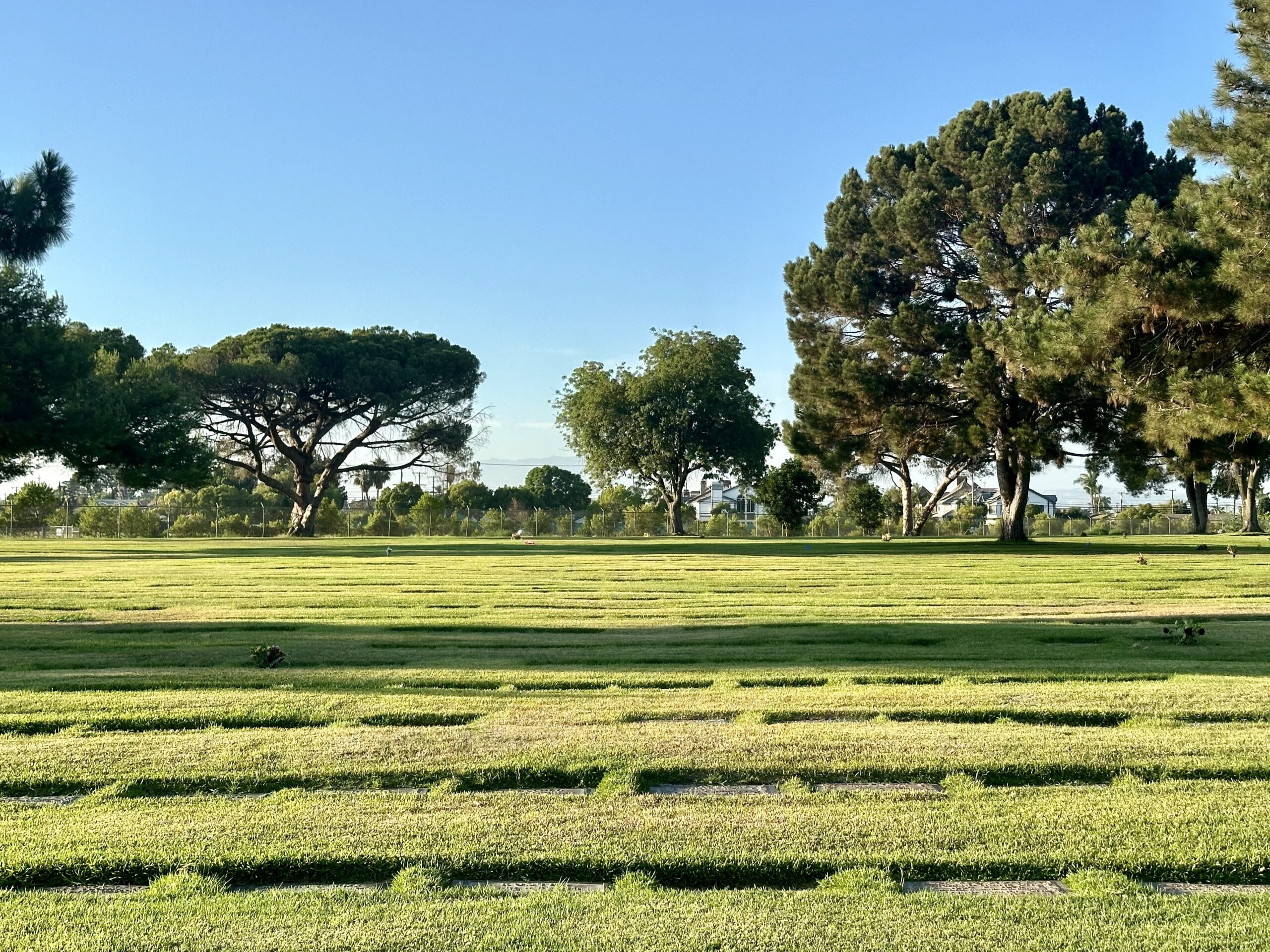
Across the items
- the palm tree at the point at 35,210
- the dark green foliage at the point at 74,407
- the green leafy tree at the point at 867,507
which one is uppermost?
the palm tree at the point at 35,210

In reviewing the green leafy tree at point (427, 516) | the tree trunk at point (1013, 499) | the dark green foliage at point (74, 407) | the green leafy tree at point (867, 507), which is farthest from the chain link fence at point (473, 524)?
the dark green foliage at point (74, 407)

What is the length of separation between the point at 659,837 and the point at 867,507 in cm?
3993

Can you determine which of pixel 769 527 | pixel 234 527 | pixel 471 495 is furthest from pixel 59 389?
pixel 471 495

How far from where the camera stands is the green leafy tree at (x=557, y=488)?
215 ft

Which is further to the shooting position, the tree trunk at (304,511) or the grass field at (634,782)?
the tree trunk at (304,511)

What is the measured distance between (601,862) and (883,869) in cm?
82

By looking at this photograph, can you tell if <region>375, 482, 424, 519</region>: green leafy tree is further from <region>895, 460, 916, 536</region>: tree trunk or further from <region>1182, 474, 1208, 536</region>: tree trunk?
<region>1182, 474, 1208, 536</region>: tree trunk

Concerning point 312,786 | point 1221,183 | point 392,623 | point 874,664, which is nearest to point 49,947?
point 312,786

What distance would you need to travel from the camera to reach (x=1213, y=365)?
1565 cm

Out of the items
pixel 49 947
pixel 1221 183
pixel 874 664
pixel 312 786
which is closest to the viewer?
pixel 49 947

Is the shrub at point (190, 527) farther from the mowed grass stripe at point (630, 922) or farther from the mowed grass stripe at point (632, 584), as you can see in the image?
the mowed grass stripe at point (630, 922)

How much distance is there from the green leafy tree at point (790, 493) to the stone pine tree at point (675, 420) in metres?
7.96

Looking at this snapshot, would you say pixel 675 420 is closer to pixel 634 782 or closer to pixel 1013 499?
pixel 1013 499

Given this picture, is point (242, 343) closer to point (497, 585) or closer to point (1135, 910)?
point (497, 585)
